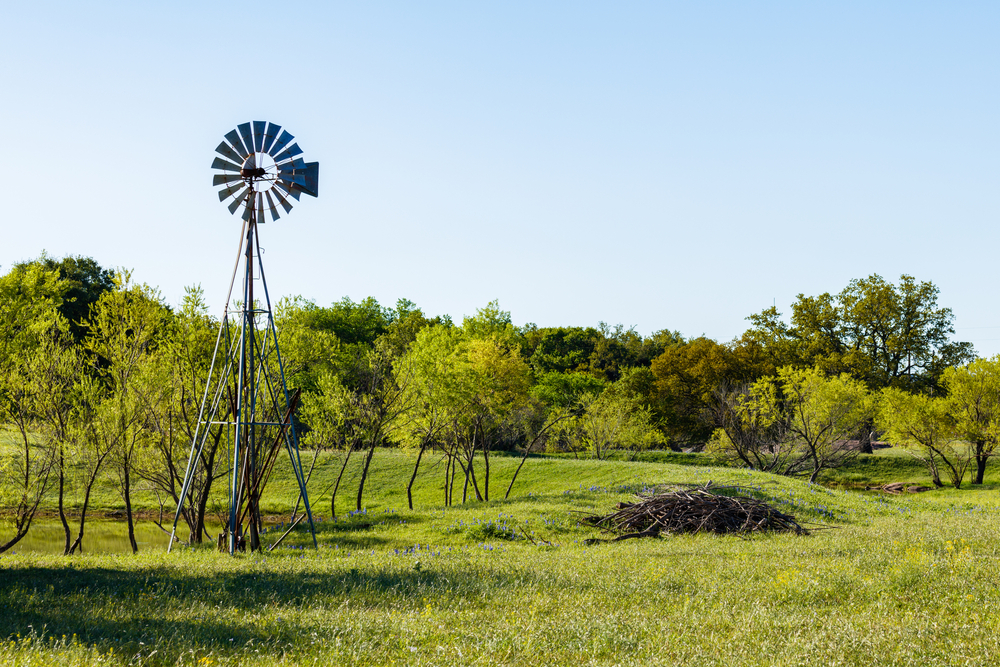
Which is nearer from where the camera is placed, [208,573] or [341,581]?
[341,581]

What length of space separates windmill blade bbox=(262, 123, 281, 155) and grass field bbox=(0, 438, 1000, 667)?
38.1 ft

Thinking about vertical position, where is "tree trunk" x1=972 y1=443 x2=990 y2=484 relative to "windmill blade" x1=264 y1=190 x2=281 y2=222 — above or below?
below

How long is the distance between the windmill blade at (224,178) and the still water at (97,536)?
17.6 metres

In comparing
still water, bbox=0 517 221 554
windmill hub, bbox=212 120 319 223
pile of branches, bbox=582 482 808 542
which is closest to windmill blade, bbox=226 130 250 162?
windmill hub, bbox=212 120 319 223

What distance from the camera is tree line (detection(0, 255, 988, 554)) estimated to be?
1002 inches

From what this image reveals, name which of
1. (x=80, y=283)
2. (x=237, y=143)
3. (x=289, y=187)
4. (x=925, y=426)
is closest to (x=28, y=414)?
(x=237, y=143)

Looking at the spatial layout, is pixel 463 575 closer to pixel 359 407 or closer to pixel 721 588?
pixel 721 588

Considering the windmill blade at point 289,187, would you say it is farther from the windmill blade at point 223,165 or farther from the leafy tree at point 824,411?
the leafy tree at point 824,411

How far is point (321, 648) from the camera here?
271 inches

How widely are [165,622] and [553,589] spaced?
5.39 metres

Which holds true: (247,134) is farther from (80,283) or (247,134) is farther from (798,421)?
(80,283)

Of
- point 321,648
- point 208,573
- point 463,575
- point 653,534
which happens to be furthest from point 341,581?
point 653,534

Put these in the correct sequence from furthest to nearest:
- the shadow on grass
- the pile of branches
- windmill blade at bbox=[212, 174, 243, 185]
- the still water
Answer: the still water → windmill blade at bbox=[212, 174, 243, 185] → the pile of branches → the shadow on grass

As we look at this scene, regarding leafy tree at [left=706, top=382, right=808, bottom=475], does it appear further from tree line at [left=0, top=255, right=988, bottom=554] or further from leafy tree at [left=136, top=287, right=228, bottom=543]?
leafy tree at [left=136, top=287, right=228, bottom=543]
